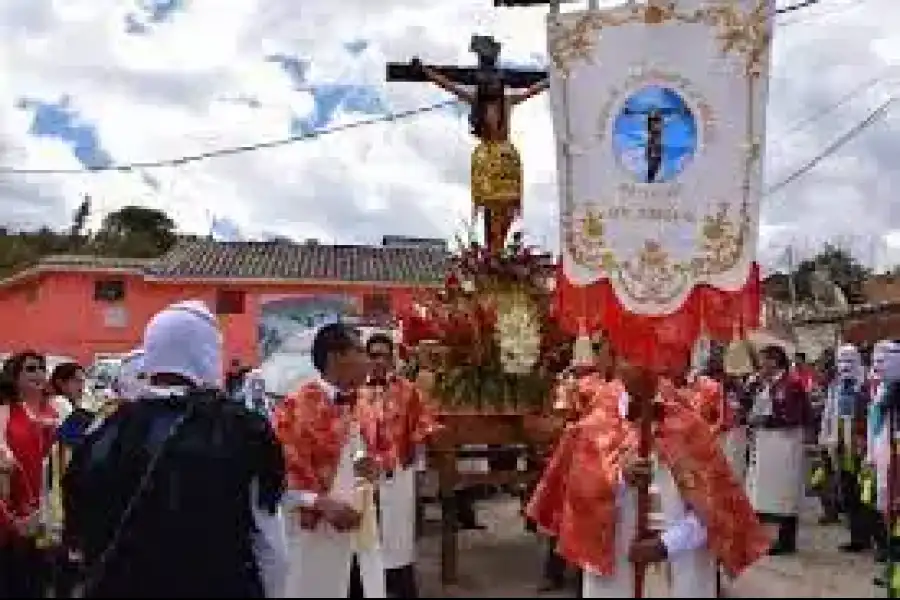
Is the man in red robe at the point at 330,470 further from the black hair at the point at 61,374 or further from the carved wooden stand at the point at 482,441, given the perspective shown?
the black hair at the point at 61,374

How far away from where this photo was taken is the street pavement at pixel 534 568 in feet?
13.2

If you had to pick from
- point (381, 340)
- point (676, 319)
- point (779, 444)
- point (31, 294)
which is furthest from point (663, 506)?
point (31, 294)

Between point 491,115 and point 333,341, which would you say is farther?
point 491,115

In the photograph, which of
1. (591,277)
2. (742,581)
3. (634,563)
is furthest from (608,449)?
(591,277)

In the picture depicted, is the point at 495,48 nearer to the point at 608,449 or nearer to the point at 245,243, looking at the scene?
the point at 608,449

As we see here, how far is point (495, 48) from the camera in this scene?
10570mm

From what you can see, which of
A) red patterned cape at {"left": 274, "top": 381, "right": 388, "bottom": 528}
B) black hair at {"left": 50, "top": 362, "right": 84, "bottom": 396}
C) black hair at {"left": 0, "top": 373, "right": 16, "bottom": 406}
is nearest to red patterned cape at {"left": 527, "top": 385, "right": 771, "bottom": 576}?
red patterned cape at {"left": 274, "top": 381, "right": 388, "bottom": 528}

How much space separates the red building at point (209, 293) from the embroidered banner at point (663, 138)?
29.3 meters

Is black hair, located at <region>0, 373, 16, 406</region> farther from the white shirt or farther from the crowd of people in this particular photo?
the white shirt

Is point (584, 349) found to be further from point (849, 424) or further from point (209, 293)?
point (209, 293)

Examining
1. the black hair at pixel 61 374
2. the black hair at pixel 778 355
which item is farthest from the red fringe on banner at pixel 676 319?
the black hair at pixel 778 355

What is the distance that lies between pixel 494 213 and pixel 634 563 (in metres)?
5.36

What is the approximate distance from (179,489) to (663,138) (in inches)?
130

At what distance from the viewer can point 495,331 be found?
9.08 meters
